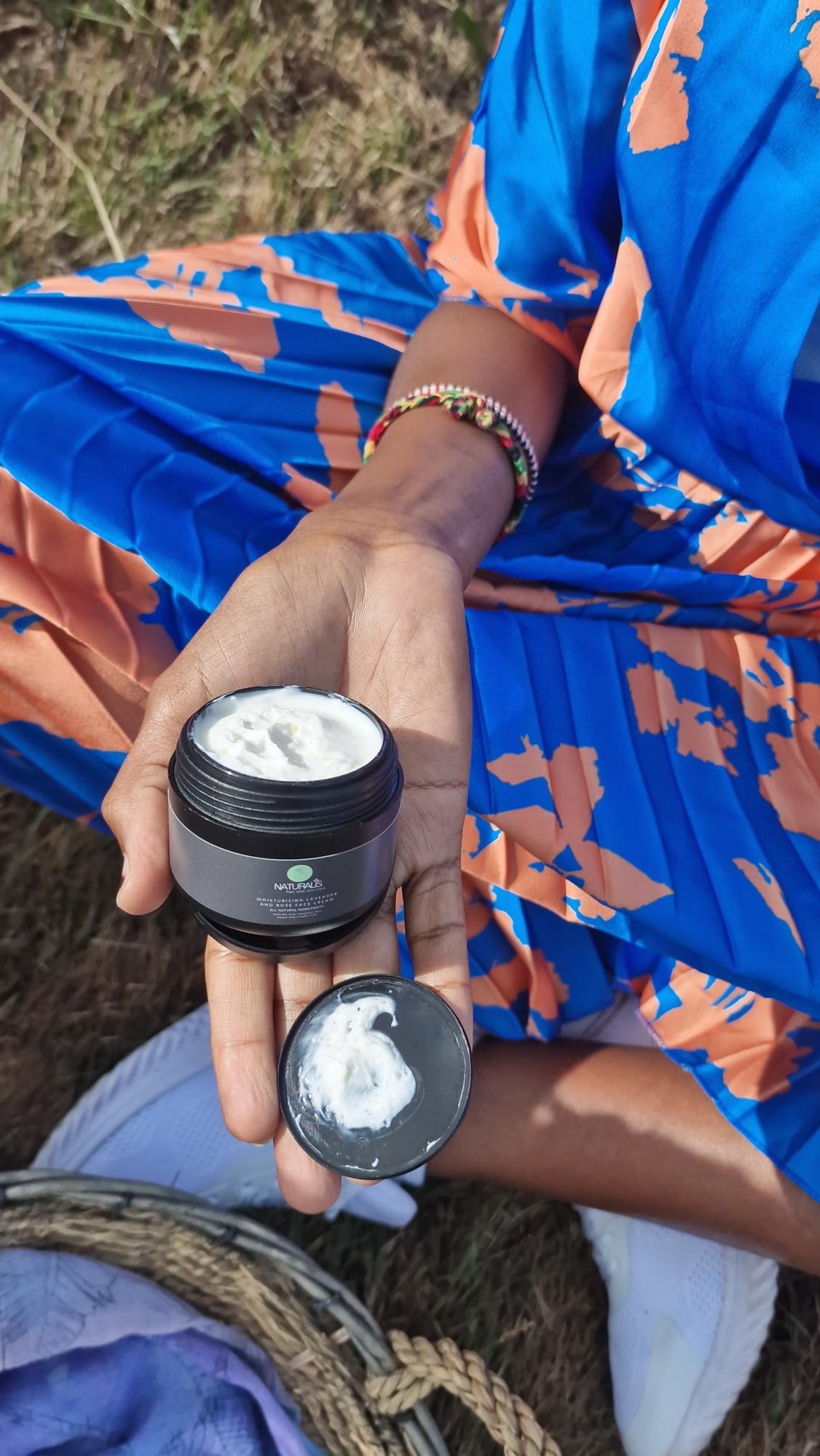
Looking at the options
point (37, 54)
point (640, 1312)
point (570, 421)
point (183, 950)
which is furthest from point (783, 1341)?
point (37, 54)

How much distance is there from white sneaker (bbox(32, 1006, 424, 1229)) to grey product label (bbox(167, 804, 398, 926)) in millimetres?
818

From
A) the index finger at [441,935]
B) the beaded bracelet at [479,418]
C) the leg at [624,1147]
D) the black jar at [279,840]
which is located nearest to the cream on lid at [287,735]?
the black jar at [279,840]

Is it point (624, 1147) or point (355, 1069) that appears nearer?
point (355, 1069)

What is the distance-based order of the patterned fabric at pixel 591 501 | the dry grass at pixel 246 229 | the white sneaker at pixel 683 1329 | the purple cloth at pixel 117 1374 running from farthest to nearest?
the dry grass at pixel 246 229, the white sneaker at pixel 683 1329, the purple cloth at pixel 117 1374, the patterned fabric at pixel 591 501

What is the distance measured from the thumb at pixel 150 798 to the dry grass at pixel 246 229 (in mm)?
935

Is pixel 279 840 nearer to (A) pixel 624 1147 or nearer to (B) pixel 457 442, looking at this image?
(B) pixel 457 442

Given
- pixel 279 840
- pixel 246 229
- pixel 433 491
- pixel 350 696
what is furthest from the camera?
pixel 246 229

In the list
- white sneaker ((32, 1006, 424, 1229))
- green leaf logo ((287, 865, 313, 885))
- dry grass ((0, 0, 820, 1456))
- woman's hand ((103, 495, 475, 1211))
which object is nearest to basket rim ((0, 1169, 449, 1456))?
white sneaker ((32, 1006, 424, 1229))

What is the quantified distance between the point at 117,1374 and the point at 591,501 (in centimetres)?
123

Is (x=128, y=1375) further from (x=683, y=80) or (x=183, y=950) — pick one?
(x=683, y=80)

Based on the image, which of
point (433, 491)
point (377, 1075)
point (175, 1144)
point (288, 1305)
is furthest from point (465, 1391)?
point (433, 491)

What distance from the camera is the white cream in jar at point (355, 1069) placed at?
882 mm

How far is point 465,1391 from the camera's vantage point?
1414 mm

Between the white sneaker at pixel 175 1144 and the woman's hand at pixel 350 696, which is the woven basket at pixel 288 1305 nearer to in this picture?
the white sneaker at pixel 175 1144
